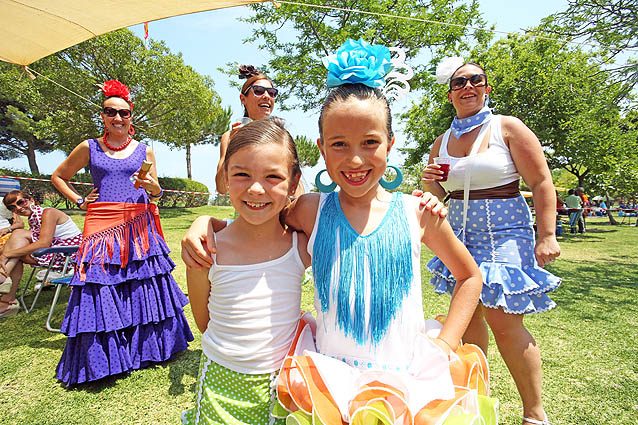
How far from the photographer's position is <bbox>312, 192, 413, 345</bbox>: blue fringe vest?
4.47ft

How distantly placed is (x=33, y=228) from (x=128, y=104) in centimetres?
370

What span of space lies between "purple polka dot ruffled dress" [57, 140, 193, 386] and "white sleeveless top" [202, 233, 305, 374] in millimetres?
1952

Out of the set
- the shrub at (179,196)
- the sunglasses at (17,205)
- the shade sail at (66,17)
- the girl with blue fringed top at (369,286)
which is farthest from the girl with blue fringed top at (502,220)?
the shrub at (179,196)

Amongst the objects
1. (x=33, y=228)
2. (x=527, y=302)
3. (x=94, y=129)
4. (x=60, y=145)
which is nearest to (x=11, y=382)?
(x=33, y=228)

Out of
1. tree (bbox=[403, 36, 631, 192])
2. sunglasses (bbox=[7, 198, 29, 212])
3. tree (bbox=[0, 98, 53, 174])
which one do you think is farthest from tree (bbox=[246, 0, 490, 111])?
tree (bbox=[0, 98, 53, 174])

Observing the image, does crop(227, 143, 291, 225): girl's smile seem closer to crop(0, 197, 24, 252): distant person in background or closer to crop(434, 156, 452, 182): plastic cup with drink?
crop(434, 156, 452, 182): plastic cup with drink

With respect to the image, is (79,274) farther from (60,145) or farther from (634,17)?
(60,145)

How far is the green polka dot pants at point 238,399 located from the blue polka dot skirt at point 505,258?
1.28 meters

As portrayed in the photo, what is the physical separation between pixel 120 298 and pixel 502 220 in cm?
305

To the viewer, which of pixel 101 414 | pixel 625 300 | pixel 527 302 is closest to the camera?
pixel 527 302

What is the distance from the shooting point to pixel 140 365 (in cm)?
315

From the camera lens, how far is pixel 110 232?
10.4ft

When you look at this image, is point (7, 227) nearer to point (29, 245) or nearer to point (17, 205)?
point (17, 205)

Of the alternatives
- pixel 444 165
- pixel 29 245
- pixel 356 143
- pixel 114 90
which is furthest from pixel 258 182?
pixel 29 245
